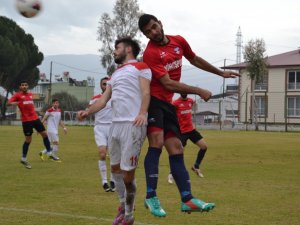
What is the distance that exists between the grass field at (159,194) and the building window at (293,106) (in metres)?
51.9

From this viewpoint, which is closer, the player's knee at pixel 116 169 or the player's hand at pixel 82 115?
the player's hand at pixel 82 115

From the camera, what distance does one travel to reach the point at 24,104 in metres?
18.0

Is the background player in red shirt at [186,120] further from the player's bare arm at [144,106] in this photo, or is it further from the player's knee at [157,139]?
the player's bare arm at [144,106]

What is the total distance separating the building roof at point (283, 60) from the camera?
7260cm

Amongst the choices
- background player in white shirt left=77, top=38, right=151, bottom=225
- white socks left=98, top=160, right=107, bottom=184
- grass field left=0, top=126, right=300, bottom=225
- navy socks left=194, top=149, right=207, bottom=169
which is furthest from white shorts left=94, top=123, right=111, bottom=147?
background player in white shirt left=77, top=38, right=151, bottom=225

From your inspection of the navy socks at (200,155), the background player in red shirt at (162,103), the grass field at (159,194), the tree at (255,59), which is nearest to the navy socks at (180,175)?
the background player in red shirt at (162,103)

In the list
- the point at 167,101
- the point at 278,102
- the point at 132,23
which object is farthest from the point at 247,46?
the point at 167,101

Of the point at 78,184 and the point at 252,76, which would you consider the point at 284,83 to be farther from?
the point at 78,184

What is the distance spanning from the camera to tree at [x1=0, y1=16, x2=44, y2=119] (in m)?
77.1

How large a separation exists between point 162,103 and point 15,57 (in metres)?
73.6

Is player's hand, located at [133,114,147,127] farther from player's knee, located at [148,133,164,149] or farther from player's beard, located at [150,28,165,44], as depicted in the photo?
player's beard, located at [150,28,165,44]

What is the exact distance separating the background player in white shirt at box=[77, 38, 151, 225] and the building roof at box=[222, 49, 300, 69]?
6449 centimetres

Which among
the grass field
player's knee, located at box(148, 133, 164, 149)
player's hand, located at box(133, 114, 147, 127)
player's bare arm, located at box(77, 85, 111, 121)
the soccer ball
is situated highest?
the soccer ball

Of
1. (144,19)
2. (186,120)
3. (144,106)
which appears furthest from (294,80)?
(144,106)
